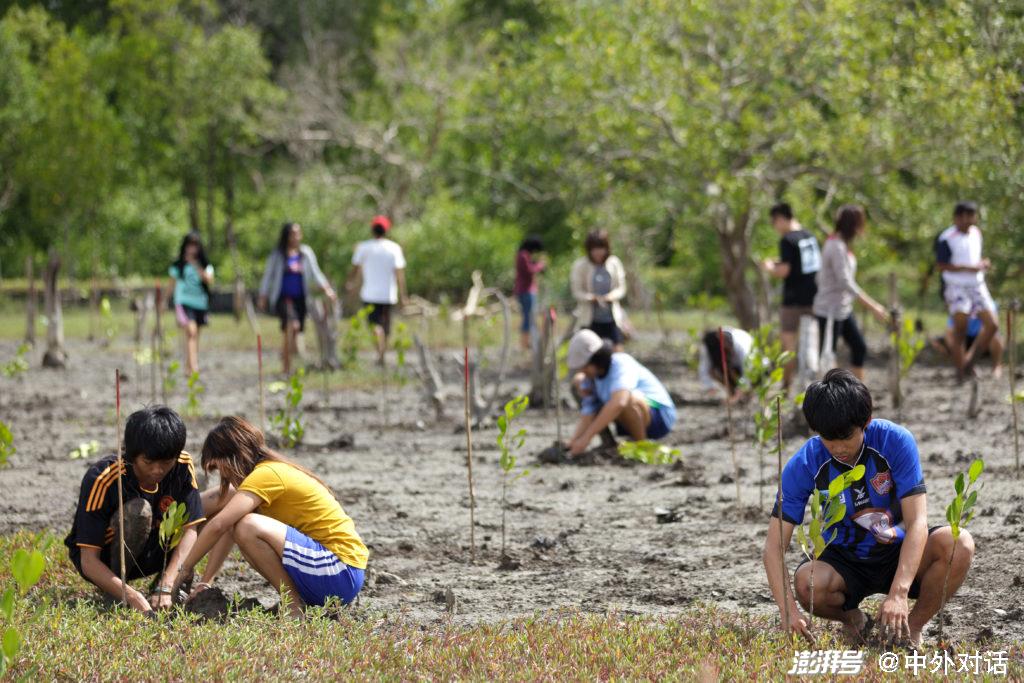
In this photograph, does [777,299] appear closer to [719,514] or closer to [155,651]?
[719,514]

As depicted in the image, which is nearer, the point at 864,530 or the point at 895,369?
the point at 864,530

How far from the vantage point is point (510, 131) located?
18.4 m

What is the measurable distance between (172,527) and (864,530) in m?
2.79

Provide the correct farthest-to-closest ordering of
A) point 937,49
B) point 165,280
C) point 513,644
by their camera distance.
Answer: point 165,280 → point 937,49 → point 513,644

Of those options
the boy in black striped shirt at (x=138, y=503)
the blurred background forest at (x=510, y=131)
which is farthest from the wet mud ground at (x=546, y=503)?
the blurred background forest at (x=510, y=131)

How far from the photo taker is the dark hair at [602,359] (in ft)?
30.3

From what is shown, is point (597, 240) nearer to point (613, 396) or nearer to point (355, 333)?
point (355, 333)

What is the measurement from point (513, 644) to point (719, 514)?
3015 millimetres

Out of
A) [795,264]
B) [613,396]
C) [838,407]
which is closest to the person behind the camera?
[838,407]

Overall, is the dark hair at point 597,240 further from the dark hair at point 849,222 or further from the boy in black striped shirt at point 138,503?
the boy in black striped shirt at point 138,503

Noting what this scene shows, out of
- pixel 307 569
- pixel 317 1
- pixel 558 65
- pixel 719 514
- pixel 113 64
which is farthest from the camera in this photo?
pixel 317 1

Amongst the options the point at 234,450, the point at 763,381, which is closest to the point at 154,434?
the point at 234,450

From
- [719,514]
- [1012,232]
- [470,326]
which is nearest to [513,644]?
[719,514]

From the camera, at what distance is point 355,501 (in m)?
8.49
